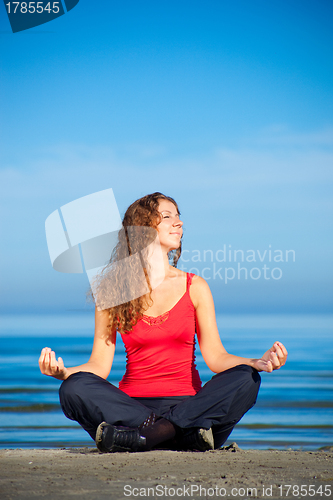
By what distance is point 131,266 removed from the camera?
3.67m

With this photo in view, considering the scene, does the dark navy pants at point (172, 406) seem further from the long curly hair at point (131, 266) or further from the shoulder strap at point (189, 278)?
the shoulder strap at point (189, 278)

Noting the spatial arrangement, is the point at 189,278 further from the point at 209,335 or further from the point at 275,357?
the point at 275,357

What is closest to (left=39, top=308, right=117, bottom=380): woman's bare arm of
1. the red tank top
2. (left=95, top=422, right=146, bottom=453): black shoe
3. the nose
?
the red tank top

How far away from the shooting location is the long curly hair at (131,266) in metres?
3.44

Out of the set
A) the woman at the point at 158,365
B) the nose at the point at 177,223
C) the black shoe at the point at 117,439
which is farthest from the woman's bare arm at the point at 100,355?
the nose at the point at 177,223

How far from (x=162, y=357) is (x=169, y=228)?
0.96 meters

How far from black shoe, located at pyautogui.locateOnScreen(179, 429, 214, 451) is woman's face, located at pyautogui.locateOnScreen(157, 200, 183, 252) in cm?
131

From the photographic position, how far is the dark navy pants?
2.87 m

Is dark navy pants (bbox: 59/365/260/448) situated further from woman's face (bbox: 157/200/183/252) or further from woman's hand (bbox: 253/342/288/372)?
woman's face (bbox: 157/200/183/252)

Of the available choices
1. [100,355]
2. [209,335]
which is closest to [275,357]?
[209,335]

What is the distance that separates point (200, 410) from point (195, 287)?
881mm

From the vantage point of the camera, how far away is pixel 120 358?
34.0 feet

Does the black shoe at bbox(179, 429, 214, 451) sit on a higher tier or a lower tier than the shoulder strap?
lower

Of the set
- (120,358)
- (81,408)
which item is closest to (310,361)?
(120,358)
